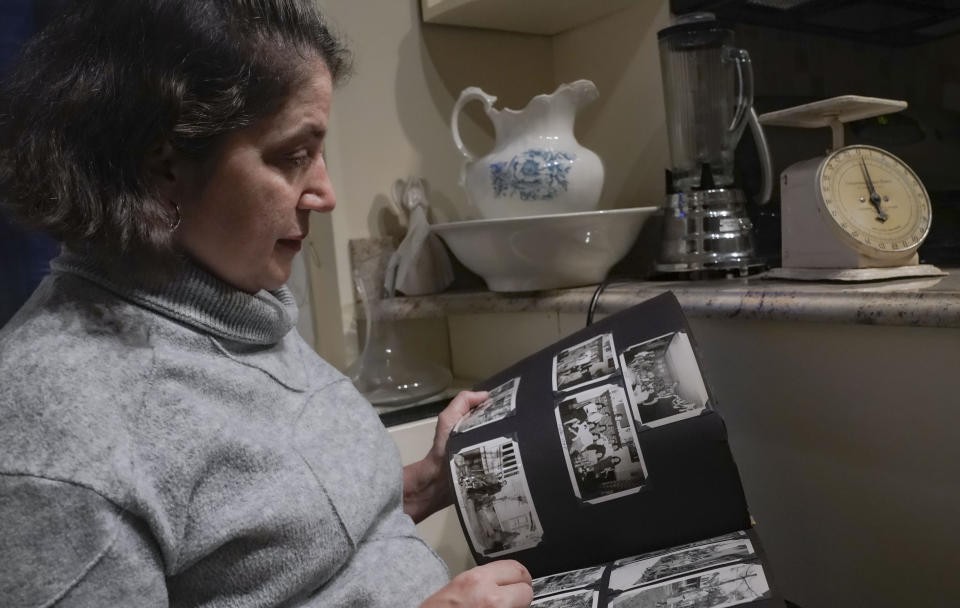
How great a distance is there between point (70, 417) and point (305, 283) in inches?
41.2

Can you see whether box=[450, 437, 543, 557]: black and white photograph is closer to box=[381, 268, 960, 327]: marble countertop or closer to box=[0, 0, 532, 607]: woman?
box=[0, 0, 532, 607]: woman

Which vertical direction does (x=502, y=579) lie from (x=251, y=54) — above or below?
below

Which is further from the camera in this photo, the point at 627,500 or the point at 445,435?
the point at 445,435

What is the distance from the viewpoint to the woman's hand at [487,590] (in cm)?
64

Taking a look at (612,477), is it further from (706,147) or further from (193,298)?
(706,147)

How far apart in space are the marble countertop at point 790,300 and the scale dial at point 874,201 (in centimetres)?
5

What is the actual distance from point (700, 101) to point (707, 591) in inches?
35.9

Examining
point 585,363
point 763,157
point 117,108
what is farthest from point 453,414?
point 763,157

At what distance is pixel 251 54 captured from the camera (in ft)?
1.98

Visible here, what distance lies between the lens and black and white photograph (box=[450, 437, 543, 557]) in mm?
772

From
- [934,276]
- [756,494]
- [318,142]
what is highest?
[318,142]

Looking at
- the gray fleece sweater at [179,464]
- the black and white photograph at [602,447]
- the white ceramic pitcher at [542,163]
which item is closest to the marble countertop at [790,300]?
the white ceramic pitcher at [542,163]

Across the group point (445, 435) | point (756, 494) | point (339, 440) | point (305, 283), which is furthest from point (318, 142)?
point (305, 283)

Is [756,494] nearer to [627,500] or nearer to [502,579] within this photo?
[627,500]
